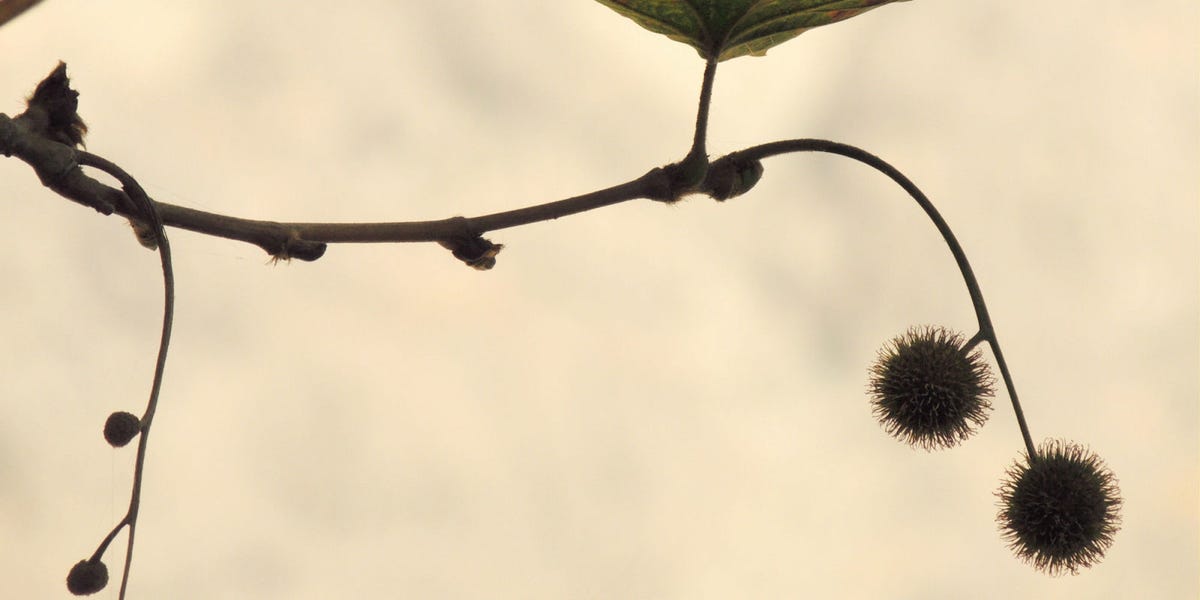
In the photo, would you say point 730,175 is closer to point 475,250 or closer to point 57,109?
point 475,250

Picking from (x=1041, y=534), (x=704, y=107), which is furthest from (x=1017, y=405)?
(x=704, y=107)

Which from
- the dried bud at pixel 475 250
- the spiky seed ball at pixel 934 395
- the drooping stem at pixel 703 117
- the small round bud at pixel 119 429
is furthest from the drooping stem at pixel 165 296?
the spiky seed ball at pixel 934 395

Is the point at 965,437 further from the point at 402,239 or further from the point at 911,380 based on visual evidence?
the point at 402,239

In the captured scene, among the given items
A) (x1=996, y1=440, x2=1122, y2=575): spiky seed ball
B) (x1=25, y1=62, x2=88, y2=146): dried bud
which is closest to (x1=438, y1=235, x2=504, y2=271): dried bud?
(x1=25, y1=62, x2=88, y2=146): dried bud

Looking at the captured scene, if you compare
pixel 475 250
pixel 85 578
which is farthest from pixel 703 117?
pixel 85 578

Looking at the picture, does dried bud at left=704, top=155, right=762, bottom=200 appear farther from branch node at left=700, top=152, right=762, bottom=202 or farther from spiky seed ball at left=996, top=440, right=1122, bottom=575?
spiky seed ball at left=996, top=440, right=1122, bottom=575

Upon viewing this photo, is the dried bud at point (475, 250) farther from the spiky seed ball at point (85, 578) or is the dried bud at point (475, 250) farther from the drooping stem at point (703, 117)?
the spiky seed ball at point (85, 578)

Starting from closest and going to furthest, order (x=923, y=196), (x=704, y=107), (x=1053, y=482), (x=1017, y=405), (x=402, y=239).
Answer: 1. (x=402, y=239)
2. (x=704, y=107)
3. (x=923, y=196)
4. (x=1017, y=405)
5. (x=1053, y=482)
